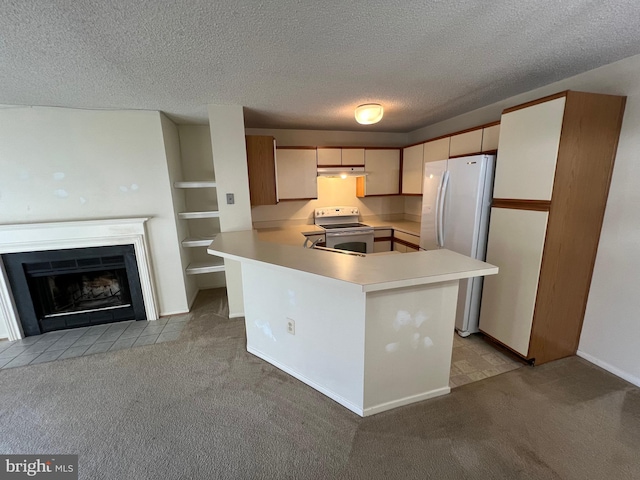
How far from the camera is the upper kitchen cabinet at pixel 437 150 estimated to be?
3142mm

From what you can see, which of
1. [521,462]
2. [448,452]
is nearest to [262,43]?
[448,452]

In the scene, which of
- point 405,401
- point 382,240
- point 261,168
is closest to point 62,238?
point 261,168

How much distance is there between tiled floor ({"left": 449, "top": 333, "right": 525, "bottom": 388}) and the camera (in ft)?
6.81

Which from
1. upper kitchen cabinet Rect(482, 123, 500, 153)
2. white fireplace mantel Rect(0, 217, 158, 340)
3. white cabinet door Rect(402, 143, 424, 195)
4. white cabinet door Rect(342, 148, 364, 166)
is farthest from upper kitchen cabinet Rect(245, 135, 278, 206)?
upper kitchen cabinet Rect(482, 123, 500, 153)

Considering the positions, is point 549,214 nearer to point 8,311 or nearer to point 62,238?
point 62,238

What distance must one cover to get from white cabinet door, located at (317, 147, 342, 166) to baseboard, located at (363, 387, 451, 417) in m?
2.99

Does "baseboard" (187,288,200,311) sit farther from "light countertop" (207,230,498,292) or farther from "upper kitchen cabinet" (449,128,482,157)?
"upper kitchen cabinet" (449,128,482,157)

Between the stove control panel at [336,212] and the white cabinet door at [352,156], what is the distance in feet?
2.37

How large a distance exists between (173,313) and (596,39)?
4.41 meters

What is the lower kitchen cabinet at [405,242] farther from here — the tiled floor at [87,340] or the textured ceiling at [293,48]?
the tiled floor at [87,340]

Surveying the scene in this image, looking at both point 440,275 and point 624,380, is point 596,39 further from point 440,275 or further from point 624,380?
point 624,380

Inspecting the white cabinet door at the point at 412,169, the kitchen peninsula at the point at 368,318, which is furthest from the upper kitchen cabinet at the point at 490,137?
the kitchen peninsula at the point at 368,318

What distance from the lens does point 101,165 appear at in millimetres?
2713

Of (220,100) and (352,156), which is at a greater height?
(220,100)
